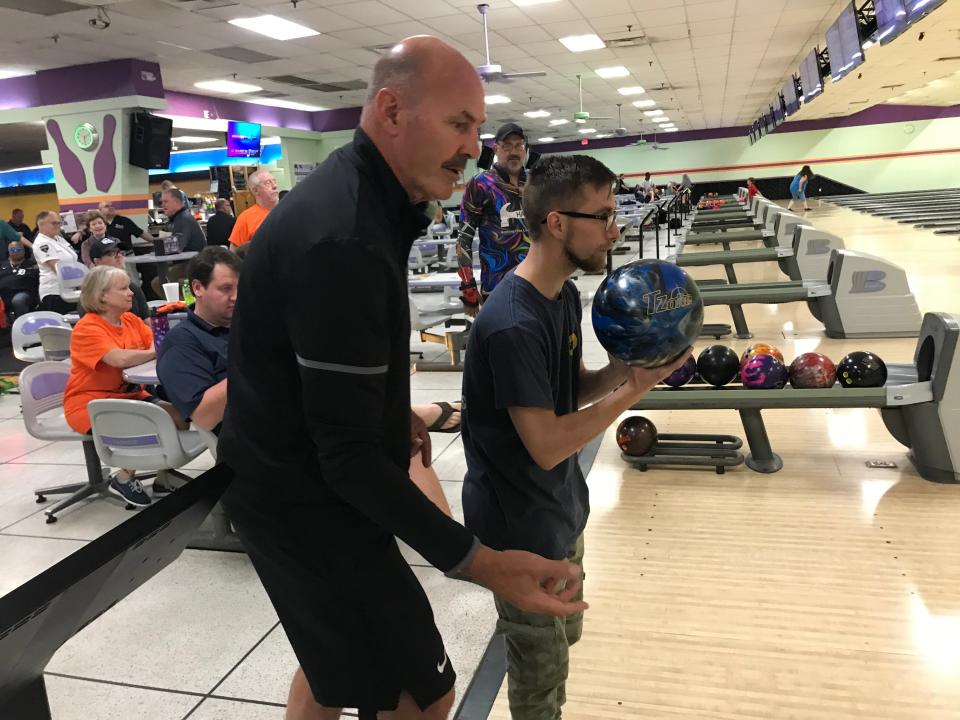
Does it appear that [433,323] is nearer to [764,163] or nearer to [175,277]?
[175,277]

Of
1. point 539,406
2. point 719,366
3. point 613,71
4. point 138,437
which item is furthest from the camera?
point 613,71

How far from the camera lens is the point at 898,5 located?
24.6 feet

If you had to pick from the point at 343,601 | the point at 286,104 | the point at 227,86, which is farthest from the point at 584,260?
the point at 286,104

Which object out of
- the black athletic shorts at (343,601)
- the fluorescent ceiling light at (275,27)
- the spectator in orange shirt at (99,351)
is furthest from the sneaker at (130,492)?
the fluorescent ceiling light at (275,27)

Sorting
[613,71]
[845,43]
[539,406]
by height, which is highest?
[613,71]

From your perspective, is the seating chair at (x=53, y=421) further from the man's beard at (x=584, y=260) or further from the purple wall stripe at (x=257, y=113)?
the purple wall stripe at (x=257, y=113)

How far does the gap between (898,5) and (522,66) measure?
20.6ft

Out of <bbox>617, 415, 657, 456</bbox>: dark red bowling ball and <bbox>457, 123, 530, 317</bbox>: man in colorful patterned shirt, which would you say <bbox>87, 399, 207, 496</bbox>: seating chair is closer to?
<bbox>457, 123, 530, 317</bbox>: man in colorful patterned shirt

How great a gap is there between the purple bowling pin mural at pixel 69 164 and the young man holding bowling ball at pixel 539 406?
1108 cm

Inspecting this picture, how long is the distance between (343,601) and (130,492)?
2.89m

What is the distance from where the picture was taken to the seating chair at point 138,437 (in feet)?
9.82

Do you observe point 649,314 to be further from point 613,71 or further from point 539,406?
point 613,71

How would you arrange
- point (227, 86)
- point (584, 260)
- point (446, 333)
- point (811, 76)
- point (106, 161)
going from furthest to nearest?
point (811, 76) → point (227, 86) → point (106, 161) → point (446, 333) → point (584, 260)

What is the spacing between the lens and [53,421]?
11.9 feet
